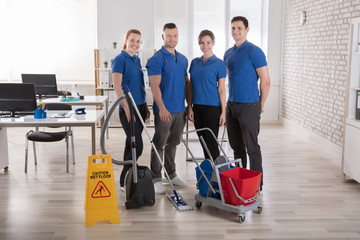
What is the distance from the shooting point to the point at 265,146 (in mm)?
5977

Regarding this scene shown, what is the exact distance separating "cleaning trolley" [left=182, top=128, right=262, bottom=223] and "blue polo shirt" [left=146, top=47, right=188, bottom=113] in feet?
1.93

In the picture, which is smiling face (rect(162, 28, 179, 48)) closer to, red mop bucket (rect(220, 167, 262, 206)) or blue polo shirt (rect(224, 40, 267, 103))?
blue polo shirt (rect(224, 40, 267, 103))

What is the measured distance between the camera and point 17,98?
431 centimetres

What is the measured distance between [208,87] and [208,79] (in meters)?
0.07

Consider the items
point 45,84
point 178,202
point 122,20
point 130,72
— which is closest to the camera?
point 178,202

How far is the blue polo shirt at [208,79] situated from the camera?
12.1 ft

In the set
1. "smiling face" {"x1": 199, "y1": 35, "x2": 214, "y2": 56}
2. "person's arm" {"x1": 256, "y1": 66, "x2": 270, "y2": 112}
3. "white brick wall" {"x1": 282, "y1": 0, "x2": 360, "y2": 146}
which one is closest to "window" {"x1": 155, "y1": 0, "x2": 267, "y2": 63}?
"white brick wall" {"x1": 282, "y1": 0, "x2": 360, "y2": 146}

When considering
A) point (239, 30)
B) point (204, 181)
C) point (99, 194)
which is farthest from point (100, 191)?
point (239, 30)

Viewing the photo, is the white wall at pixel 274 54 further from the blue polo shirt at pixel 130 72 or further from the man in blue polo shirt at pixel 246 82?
the blue polo shirt at pixel 130 72

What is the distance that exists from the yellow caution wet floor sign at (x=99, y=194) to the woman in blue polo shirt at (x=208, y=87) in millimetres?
1058

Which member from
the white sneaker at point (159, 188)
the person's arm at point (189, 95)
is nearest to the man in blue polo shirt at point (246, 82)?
the person's arm at point (189, 95)

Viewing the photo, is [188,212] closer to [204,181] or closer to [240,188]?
[204,181]

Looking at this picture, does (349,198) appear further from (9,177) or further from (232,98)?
(9,177)

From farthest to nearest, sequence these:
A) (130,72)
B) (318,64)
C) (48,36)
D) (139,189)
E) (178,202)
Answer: (48,36), (318,64), (130,72), (178,202), (139,189)
